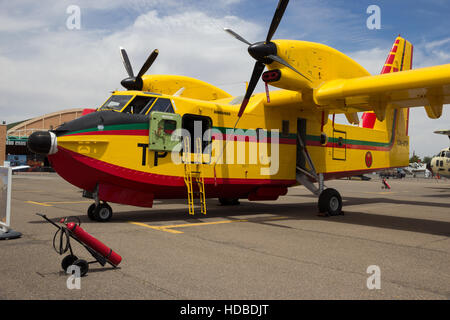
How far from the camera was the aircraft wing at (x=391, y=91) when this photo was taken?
901 centimetres

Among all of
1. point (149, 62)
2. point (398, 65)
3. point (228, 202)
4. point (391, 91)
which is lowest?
point (228, 202)

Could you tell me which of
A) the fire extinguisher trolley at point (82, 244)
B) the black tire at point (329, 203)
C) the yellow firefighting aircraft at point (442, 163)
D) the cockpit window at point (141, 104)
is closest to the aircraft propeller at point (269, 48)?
the cockpit window at point (141, 104)

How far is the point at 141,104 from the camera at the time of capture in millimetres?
10766

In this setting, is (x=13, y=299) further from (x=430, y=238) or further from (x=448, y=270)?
(x=430, y=238)

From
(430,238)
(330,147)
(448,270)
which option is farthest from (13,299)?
(330,147)

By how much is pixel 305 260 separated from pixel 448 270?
2298 mm

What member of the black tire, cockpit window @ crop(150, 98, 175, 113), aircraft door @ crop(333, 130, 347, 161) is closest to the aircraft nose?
cockpit window @ crop(150, 98, 175, 113)

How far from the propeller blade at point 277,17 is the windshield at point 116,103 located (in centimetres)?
446

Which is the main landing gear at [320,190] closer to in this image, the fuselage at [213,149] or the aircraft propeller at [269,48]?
the fuselage at [213,149]

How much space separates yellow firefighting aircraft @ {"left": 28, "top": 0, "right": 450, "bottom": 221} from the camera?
9.69 metres

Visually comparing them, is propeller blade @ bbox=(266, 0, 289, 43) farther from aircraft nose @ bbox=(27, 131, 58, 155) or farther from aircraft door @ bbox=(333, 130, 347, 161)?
aircraft nose @ bbox=(27, 131, 58, 155)

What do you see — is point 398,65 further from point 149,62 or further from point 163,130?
point 163,130

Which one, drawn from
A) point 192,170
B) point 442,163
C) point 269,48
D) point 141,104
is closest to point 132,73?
point 141,104

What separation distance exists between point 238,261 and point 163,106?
19.9ft
